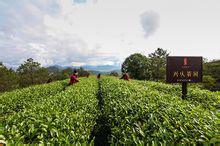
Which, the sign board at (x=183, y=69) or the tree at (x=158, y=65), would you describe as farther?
the tree at (x=158, y=65)

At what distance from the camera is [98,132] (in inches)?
351

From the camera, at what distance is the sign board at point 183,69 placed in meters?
12.8

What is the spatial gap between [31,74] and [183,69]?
68354 millimetres

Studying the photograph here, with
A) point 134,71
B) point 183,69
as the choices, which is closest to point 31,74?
point 134,71

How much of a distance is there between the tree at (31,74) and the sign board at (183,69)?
219 feet

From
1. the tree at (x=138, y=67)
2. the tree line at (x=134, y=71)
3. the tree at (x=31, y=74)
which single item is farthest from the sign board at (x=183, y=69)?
the tree at (x=31, y=74)

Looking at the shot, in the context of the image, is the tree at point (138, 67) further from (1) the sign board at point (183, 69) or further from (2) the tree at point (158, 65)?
(1) the sign board at point (183, 69)

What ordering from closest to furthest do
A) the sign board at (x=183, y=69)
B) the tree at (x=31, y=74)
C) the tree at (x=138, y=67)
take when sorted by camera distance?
the sign board at (x=183, y=69), the tree at (x=138, y=67), the tree at (x=31, y=74)

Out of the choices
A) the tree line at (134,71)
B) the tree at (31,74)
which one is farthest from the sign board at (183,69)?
the tree at (31,74)

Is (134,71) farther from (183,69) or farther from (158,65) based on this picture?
(183,69)

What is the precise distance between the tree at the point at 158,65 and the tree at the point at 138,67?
61.6 inches

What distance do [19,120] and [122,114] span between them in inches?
101

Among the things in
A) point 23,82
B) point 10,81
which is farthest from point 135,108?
point 23,82

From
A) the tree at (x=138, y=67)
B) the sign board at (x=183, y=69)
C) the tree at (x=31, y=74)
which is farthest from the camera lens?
the tree at (x=31, y=74)
